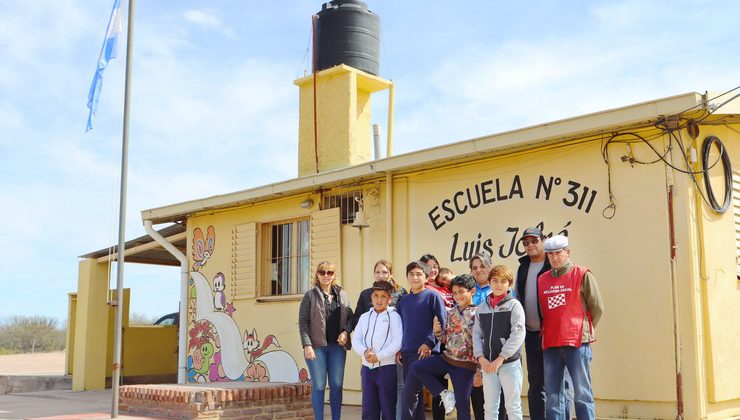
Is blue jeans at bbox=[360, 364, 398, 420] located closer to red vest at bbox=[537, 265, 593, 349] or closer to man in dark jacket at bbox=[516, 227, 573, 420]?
man in dark jacket at bbox=[516, 227, 573, 420]

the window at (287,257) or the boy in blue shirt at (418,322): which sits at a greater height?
the window at (287,257)

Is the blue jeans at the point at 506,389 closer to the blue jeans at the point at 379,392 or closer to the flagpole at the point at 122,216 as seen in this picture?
the blue jeans at the point at 379,392

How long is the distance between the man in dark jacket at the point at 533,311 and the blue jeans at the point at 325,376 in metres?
1.82

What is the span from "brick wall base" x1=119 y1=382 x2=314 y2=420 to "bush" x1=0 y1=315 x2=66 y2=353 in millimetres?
34449

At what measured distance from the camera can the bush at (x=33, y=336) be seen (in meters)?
41.2

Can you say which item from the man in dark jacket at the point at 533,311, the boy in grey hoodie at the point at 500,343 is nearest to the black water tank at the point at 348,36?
the man in dark jacket at the point at 533,311

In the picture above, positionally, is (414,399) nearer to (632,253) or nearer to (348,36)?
(632,253)

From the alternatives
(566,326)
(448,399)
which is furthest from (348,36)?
(566,326)

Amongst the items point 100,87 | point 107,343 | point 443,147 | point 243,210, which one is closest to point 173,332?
point 107,343

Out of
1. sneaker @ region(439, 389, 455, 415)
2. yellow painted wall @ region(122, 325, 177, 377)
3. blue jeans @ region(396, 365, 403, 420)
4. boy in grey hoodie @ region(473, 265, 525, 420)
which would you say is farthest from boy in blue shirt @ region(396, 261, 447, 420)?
yellow painted wall @ region(122, 325, 177, 377)

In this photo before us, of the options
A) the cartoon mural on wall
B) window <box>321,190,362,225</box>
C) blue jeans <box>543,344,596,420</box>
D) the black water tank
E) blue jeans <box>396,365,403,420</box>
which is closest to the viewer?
blue jeans <box>543,344,596,420</box>

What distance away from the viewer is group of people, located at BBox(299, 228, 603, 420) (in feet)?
20.7

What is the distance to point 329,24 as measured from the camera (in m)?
13.4

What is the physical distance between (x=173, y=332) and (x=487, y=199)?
943 centimetres
